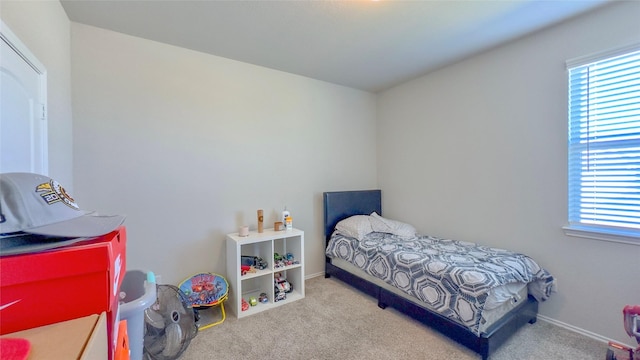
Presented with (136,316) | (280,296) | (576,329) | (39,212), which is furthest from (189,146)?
(576,329)

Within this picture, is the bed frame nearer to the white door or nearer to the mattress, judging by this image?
the mattress

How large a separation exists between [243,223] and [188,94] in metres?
1.37

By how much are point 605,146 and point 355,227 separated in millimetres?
2131

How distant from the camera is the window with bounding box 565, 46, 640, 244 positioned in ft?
5.89

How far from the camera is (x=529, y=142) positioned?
7.42 feet

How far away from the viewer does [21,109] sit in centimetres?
122

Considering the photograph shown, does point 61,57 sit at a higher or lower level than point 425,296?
higher

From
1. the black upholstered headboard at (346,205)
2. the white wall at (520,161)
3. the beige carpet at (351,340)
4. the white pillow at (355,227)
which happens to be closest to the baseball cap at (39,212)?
the beige carpet at (351,340)

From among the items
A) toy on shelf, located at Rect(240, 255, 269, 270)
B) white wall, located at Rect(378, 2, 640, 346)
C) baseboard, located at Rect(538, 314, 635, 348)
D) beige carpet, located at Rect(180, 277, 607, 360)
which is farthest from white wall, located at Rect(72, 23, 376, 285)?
baseboard, located at Rect(538, 314, 635, 348)

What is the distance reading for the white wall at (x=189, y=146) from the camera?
2072 millimetres

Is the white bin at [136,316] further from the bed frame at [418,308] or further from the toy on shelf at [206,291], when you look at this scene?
the bed frame at [418,308]

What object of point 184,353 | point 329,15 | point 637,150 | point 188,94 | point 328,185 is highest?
point 329,15

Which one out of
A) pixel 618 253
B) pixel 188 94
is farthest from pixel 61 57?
pixel 618 253

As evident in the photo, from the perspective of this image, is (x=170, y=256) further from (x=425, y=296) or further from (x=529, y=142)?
(x=529, y=142)
